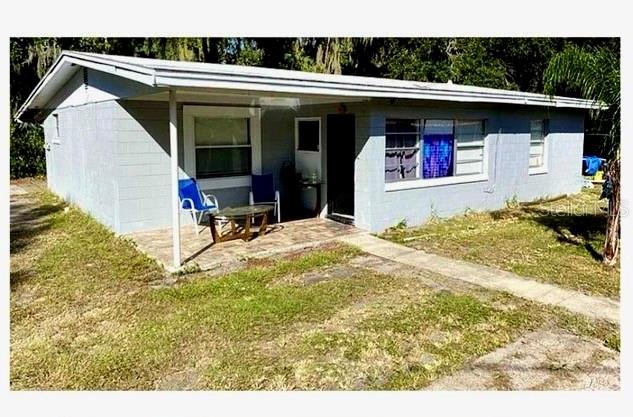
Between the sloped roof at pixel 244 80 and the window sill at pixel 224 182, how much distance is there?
2.17 meters

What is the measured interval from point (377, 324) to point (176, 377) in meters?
1.91

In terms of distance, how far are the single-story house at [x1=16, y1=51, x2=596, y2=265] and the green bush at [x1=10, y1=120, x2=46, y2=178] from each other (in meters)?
8.48

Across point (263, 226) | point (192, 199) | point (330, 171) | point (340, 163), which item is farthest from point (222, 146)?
point (340, 163)

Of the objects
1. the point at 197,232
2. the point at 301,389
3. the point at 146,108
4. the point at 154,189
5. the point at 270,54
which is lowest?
the point at 301,389

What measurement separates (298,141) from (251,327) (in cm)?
628

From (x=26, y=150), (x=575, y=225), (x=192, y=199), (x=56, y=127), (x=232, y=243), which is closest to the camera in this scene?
(x=232, y=243)

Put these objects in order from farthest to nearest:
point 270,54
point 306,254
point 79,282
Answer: point 270,54, point 306,254, point 79,282

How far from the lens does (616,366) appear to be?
155 inches

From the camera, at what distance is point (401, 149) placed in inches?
369

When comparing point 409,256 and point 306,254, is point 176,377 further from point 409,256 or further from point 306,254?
point 409,256

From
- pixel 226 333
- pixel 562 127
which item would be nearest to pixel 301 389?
pixel 226 333

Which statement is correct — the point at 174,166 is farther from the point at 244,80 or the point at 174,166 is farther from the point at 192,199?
the point at 192,199

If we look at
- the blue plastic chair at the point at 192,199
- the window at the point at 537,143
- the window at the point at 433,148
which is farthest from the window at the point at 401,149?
the window at the point at 537,143

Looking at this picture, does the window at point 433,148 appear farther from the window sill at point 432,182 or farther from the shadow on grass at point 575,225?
the shadow on grass at point 575,225
